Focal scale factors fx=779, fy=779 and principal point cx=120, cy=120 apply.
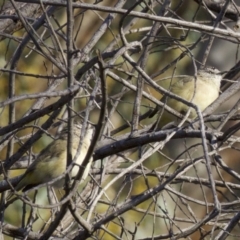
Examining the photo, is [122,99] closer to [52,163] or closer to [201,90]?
[201,90]

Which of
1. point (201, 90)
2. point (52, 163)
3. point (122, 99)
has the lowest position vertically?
point (52, 163)

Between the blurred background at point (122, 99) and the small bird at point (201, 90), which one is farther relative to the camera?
the small bird at point (201, 90)

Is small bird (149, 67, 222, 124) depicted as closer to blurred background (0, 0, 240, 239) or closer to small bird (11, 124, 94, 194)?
blurred background (0, 0, 240, 239)

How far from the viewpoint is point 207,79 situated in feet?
22.9

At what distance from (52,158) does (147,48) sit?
131cm

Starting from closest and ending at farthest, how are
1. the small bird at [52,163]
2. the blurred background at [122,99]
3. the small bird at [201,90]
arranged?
1. the blurred background at [122,99]
2. the small bird at [52,163]
3. the small bird at [201,90]

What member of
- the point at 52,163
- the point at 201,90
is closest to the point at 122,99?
the point at 201,90

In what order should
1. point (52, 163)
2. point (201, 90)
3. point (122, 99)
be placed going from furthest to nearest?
1. point (122, 99)
2. point (201, 90)
3. point (52, 163)

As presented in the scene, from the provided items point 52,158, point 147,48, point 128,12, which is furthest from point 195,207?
point 128,12

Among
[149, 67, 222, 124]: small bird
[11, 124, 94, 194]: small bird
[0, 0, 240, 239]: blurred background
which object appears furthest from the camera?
[149, 67, 222, 124]: small bird

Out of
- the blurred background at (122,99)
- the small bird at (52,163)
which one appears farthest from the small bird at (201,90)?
the small bird at (52,163)

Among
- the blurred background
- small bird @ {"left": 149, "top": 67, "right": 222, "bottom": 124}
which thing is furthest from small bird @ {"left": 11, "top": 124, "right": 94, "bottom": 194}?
small bird @ {"left": 149, "top": 67, "right": 222, "bottom": 124}

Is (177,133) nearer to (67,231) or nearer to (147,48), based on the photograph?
(147,48)

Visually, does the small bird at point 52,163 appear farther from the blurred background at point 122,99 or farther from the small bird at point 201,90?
the small bird at point 201,90
